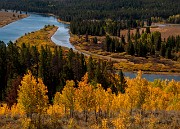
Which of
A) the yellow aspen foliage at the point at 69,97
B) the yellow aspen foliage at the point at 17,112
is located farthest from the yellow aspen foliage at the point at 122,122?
the yellow aspen foliage at the point at 17,112

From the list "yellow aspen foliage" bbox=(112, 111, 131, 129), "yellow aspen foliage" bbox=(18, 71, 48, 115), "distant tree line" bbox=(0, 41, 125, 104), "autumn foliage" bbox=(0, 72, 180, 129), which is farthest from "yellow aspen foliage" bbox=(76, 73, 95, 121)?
"distant tree line" bbox=(0, 41, 125, 104)

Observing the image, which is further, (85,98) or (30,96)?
(85,98)

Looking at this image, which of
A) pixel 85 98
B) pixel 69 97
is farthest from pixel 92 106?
pixel 69 97

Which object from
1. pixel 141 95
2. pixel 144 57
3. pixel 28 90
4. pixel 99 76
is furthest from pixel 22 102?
pixel 144 57

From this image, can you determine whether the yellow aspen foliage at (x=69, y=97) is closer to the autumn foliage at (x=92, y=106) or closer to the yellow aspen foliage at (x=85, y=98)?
the autumn foliage at (x=92, y=106)

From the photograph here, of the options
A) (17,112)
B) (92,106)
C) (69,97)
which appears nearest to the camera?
(92,106)

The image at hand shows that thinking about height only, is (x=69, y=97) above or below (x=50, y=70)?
above

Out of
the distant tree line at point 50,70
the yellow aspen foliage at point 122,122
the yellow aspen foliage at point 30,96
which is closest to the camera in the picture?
the yellow aspen foliage at point 122,122

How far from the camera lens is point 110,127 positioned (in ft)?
157

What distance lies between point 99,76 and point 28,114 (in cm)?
5968

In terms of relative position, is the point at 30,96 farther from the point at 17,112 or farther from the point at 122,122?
the point at 122,122

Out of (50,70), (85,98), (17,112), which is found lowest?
(50,70)

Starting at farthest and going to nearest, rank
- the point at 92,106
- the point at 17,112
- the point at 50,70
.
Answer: the point at 50,70
the point at 17,112
the point at 92,106

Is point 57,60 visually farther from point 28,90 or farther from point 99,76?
point 28,90
